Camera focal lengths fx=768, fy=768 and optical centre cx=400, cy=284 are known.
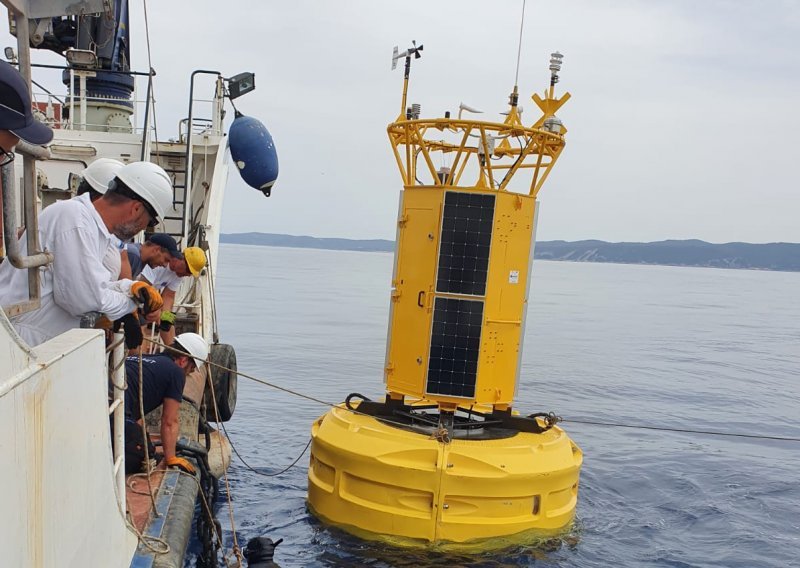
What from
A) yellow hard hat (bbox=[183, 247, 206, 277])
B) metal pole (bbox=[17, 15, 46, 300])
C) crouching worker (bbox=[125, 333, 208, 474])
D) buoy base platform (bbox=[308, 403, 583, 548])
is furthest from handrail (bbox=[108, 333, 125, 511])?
buoy base platform (bbox=[308, 403, 583, 548])

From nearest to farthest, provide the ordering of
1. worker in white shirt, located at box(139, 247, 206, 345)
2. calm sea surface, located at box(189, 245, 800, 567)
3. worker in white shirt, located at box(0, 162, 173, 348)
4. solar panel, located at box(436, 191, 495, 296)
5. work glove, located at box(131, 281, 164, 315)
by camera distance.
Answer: worker in white shirt, located at box(0, 162, 173, 348), work glove, located at box(131, 281, 164, 315), worker in white shirt, located at box(139, 247, 206, 345), solar panel, located at box(436, 191, 495, 296), calm sea surface, located at box(189, 245, 800, 567)

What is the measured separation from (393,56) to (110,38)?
7.27 meters

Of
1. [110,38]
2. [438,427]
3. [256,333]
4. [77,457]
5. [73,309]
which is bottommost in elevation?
[256,333]

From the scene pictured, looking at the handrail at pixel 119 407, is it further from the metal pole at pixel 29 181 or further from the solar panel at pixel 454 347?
the solar panel at pixel 454 347

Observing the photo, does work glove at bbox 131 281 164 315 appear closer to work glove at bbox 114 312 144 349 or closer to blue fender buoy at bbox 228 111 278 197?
work glove at bbox 114 312 144 349

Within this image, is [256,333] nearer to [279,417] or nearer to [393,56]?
[279,417]

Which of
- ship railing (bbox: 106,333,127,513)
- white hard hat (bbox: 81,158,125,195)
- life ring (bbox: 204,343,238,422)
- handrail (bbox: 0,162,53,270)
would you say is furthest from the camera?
life ring (bbox: 204,343,238,422)

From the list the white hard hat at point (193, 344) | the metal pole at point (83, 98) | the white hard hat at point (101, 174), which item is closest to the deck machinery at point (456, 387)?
the white hard hat at point (193, 344)

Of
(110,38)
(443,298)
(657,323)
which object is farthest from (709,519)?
(657,323)

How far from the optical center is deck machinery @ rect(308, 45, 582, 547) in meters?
6.80

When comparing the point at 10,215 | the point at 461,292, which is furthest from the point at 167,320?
the point at 10,215

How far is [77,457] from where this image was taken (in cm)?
272

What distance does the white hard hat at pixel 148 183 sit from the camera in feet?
12.5

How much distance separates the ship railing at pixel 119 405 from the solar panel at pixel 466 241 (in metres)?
3.91
